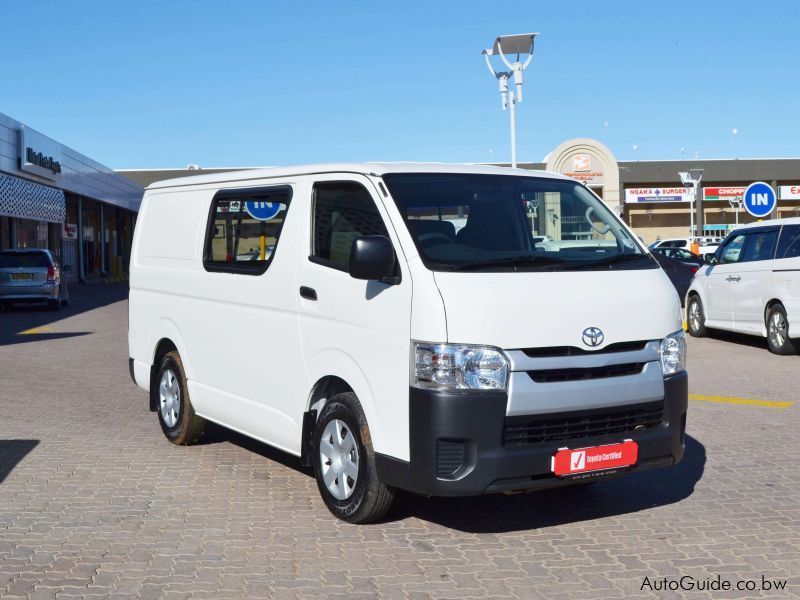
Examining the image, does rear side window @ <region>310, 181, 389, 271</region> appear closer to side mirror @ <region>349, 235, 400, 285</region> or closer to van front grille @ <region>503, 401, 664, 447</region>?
side mirror @ <region>349, 235, 400, 285</region>

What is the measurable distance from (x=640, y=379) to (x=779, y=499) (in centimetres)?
155

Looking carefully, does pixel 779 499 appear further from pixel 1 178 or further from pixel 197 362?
pixel 1 178

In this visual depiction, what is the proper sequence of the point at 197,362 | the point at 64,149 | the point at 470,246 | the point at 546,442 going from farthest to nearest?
the point at 64,149, the point at 197,362, the point at 470,246, the point at 546,442

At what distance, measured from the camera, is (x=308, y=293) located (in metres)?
5.99

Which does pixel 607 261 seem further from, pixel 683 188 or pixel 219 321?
pixel 683 188

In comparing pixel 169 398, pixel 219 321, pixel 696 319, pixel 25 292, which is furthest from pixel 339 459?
pixel 25 292

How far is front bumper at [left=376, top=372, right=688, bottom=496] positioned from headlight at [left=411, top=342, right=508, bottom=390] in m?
0.05

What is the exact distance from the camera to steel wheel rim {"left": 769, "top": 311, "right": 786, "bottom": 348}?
14.3 m

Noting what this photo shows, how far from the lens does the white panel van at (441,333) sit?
5.07 meters

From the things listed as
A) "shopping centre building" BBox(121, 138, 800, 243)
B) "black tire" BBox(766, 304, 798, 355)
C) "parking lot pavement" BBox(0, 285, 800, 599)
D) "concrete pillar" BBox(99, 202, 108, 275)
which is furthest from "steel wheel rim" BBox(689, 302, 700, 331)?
"shopping centre building" BBox(121, 138, 800, 243)

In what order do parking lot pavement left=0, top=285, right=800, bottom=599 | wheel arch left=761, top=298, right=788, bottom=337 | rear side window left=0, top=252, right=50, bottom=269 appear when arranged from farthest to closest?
rear side window left=0, top=252, right=50, bottom=269
wheel arch left=761, top=298, right=788, bottom=337
parking lot pavement left=0, top=285, right=800, bottom=599

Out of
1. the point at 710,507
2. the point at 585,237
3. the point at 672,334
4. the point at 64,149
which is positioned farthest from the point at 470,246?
the point at 64,149

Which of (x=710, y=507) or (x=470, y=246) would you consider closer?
(x=470, y=246)

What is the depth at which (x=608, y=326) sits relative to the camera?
5367 millimetres
